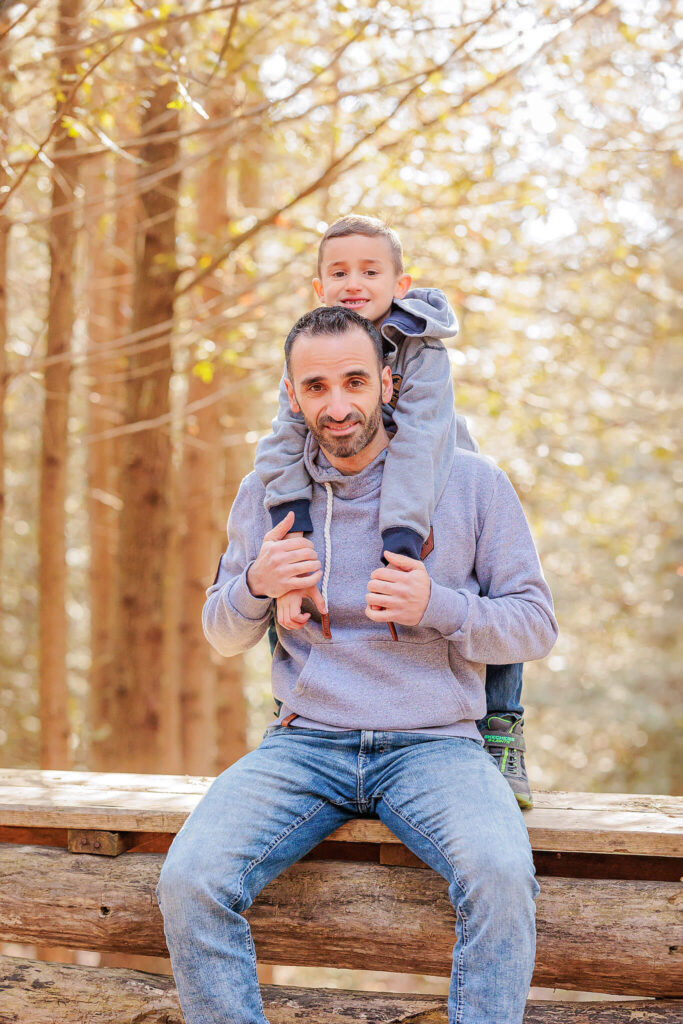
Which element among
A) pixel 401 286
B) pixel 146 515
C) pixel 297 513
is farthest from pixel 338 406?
pixel 146 515

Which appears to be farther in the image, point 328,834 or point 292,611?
point 328,834

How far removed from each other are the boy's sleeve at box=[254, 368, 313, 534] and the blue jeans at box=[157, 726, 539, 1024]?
64cm

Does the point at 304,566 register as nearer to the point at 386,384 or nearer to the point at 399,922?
the point at 386,384

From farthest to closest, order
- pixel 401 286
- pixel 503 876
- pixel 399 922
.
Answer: pixel 401 286 < pixel 399 922 < pixel 503 876

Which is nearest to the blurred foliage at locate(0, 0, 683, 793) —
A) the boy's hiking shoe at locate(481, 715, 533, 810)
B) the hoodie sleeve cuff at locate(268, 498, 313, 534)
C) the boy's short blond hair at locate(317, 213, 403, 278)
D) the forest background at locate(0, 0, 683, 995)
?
the forest background at locate(0, 0, 683, 995)

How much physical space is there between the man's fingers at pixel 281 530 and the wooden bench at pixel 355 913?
85 centimetres

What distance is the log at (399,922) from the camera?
9.01 feet

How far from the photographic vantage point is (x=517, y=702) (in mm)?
2975

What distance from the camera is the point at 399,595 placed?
2.52 m

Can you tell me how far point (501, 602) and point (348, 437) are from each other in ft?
2.05

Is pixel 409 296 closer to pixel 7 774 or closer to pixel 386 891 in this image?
pixel 386 891

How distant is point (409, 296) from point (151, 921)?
2.14 meters

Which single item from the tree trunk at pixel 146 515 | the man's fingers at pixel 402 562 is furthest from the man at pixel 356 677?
the tree trunk at pixel 146 515

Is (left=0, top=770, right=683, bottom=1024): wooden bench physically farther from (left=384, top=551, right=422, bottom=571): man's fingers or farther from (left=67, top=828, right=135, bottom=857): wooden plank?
(left=384, top=551, right=422, bottom=571): man's fingers
